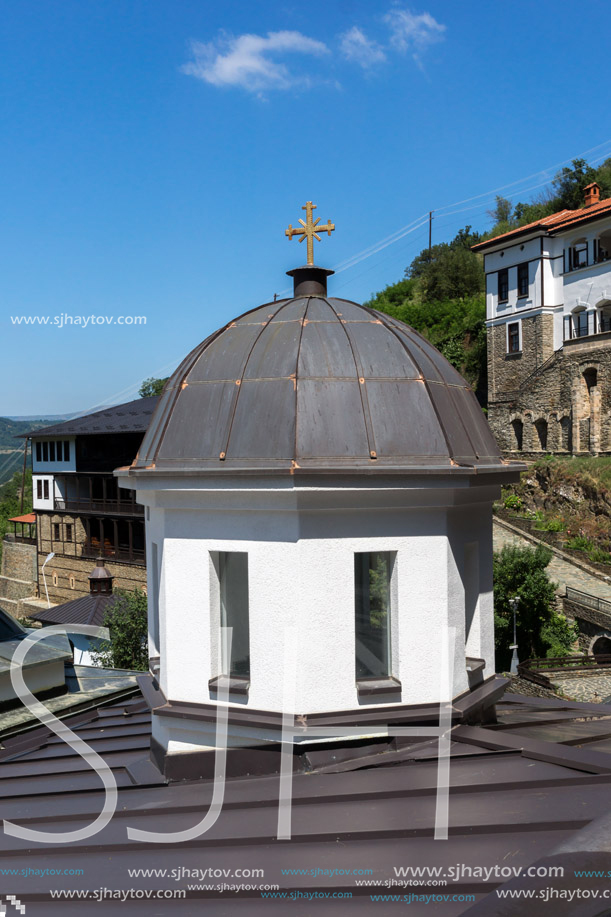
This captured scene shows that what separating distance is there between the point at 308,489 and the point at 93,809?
9.20 feet

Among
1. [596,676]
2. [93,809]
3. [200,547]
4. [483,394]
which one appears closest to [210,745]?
[93,809]

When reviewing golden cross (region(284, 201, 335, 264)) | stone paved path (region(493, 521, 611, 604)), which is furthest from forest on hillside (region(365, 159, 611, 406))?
golden cross (region(284, 201, 335, 264))

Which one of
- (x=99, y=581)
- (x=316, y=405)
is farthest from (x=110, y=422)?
(x=316, y=405)

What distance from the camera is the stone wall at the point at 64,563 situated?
43.1m

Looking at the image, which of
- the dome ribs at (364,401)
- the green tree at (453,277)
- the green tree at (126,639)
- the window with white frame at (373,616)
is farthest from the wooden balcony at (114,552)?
the green tree at (453,277)

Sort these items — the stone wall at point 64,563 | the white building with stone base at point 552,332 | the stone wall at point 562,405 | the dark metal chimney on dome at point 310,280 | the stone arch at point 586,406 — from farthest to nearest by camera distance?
the stone wall at point 64,563 → the white building with stone base at point 552,332 → the stone arch at point 586,406 → the stone wall at point 562,405 → the dark metal chimney on dome at point 310,280

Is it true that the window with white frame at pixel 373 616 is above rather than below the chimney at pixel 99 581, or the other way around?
above

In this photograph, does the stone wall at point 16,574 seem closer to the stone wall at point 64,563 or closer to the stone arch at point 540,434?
the stone wall at point 64,563

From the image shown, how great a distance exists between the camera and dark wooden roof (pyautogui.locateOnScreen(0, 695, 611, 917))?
3600 millimetres

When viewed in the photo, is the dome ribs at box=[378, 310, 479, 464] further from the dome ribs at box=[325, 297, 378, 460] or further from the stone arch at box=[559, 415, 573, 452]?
the stone arch at box=[559, 415, 573, 452]

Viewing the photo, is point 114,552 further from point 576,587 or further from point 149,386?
point 149,386

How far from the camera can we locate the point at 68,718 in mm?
9367

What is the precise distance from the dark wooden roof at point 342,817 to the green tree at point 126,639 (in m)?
18.9

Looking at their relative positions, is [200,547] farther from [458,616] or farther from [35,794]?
[35,794]
